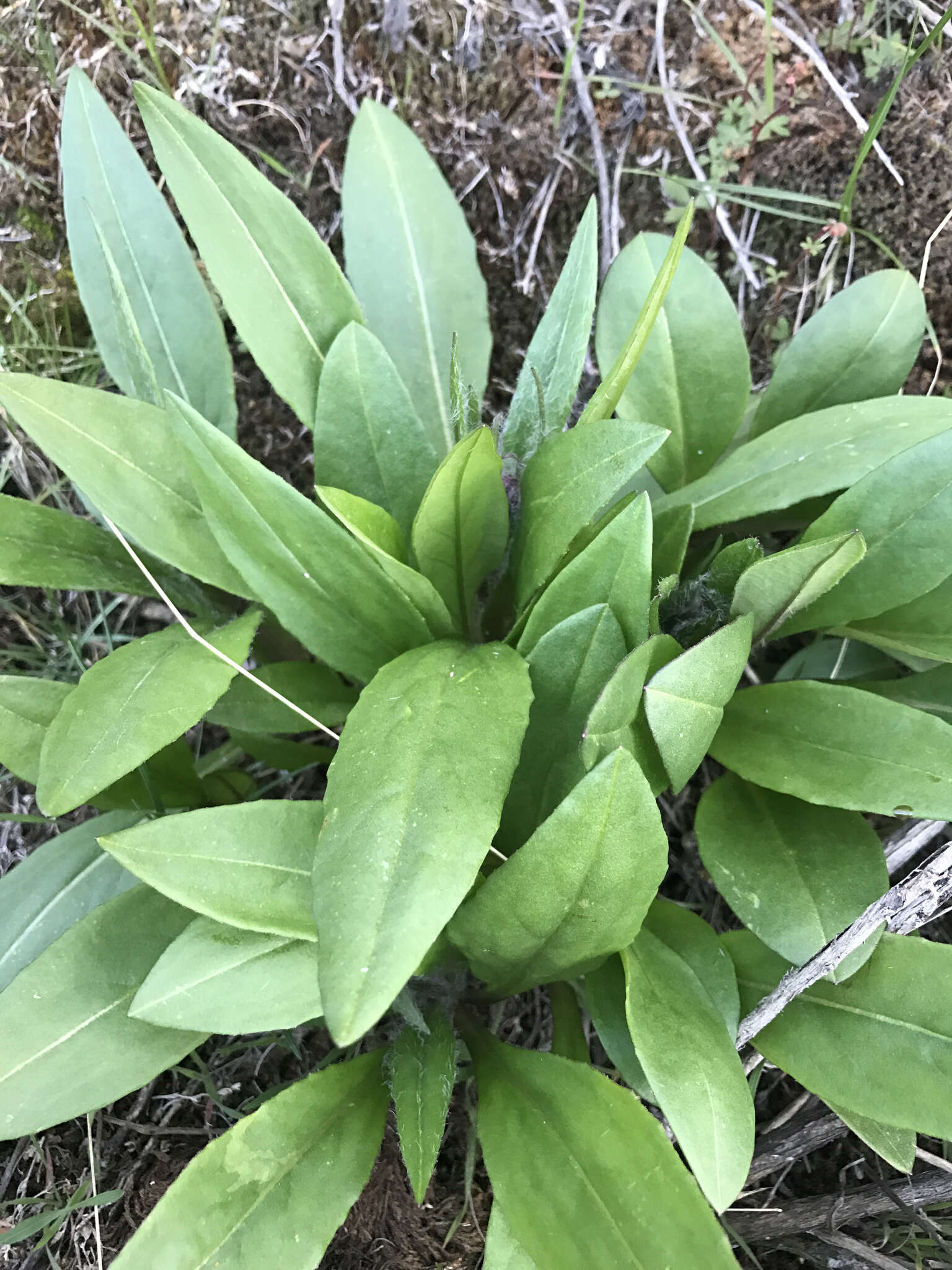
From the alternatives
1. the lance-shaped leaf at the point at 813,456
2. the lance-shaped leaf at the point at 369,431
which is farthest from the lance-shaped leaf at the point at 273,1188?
the lance-shaped leaf at the point at 813,456

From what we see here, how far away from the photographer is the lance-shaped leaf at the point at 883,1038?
0.82m

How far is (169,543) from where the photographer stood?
1.00 metres

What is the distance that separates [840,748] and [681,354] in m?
0.52

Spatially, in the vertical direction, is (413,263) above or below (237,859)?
above

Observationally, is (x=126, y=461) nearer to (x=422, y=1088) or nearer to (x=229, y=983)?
(x=229, y=983)

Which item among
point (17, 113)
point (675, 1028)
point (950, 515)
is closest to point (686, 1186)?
point (675, 1028)

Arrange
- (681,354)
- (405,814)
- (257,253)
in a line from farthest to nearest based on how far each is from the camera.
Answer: (681,354)
(257,253)
(405,814)

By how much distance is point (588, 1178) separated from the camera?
2.59 ft

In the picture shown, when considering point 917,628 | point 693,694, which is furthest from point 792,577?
point 917,628

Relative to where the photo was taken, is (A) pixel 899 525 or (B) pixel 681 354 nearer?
(A) pixel 899 525

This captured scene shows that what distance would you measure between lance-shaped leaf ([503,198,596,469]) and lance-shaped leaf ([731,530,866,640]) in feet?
0.91

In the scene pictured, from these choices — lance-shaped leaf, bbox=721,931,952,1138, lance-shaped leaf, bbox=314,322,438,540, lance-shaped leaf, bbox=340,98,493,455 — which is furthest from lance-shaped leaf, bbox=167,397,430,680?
lance-shaped leaf, bbox=721,931,952,1138

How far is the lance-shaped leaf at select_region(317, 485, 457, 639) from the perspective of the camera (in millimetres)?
842

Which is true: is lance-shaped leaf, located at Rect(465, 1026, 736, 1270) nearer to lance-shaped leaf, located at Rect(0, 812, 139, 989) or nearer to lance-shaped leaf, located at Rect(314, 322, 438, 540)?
lance-shaped leaf, located at Rect(0, 812, 139, 989)
